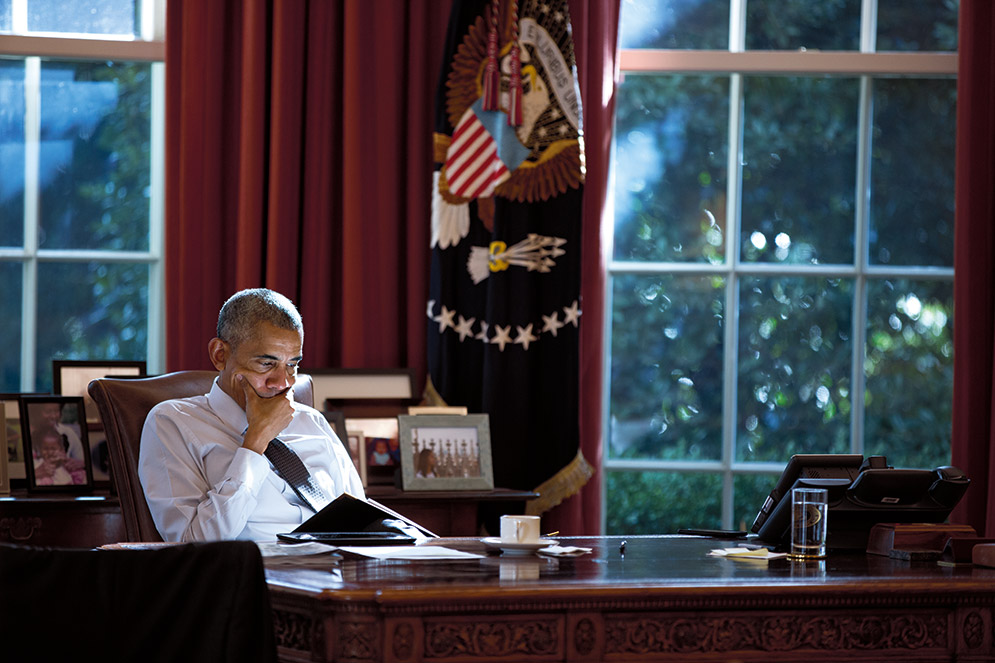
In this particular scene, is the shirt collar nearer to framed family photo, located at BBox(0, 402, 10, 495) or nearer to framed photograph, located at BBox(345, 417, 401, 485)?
framed photograph, located at BBox(345, 417, 401, 485)

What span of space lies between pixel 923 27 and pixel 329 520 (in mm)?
3163

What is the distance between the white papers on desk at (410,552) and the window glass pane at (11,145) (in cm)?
260

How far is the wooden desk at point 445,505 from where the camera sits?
3.51 meters

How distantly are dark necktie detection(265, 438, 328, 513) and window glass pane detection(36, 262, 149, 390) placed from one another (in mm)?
1670

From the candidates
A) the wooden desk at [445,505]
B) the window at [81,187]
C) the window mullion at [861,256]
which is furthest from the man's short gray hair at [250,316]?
the window mullion at [861,256]

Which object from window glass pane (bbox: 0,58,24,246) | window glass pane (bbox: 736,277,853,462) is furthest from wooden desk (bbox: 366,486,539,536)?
window glass pane (bbox: 0,58,24,246)

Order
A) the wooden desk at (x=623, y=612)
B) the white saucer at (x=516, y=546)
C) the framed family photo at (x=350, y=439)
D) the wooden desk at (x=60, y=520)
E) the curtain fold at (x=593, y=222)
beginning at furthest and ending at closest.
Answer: the curtain fold at (x=593, y=222) → the framed family photo at (x=350, y=439) → the wooden desk at (x=60, y=520) → the white saucer at (x=516, y=546) → the wooden desk at (x=623, y=612)

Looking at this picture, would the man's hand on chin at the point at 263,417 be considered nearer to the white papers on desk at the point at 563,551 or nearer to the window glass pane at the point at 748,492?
the white papers on desk at the point at 563,551

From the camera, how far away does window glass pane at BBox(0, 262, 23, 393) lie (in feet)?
13.5

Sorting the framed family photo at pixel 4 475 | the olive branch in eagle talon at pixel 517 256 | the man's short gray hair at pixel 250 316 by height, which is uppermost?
the olive branch in eagle talon at pixel 517 256

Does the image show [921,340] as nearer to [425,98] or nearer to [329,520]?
[425,98]

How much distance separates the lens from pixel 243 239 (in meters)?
3.88

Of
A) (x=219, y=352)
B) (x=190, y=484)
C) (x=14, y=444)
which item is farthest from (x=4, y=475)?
(x=190, y=484)

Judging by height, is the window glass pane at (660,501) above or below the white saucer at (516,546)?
below
